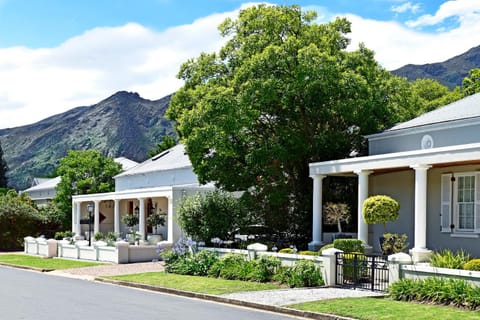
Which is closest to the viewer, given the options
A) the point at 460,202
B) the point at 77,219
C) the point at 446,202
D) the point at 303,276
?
the point at 303,276

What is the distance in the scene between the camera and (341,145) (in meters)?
27.5

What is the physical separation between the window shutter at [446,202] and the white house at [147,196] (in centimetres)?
1432

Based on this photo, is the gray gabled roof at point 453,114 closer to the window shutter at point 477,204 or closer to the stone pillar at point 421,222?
the window shutter at point 477,204

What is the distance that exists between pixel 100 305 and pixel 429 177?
41.0 feet

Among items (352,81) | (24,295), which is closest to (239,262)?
(24,295)

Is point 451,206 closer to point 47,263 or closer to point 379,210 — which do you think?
point 379,210

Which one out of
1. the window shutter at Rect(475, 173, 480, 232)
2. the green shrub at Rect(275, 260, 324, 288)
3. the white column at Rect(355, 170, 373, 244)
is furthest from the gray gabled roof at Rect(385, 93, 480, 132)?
the green shrub at Rect(275, 260, 324, 288)

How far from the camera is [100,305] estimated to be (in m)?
15.8

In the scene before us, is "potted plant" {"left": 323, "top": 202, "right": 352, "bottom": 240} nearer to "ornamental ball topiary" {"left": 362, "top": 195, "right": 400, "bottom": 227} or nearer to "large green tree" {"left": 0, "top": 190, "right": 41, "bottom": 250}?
"ornamental ball topiary" {"left": 362, "top": 195, "right": 400, "bottom": 227}

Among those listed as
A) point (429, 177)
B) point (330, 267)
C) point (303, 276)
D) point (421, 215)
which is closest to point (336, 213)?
point (429, 177)

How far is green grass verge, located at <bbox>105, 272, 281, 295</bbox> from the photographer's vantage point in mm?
18672

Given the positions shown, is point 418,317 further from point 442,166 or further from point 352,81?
point 352,81

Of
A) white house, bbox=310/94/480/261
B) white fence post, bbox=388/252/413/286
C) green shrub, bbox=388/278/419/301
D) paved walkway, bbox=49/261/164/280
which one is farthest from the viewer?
paved walkway, bbox=49/261/164/280

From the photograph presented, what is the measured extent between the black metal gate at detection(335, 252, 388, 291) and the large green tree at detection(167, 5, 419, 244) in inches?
349
